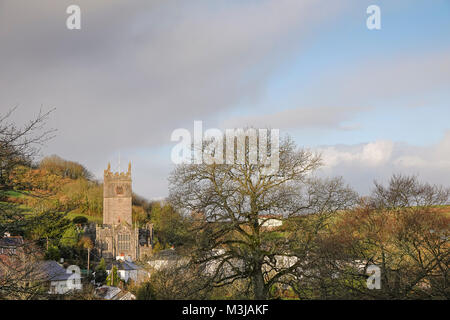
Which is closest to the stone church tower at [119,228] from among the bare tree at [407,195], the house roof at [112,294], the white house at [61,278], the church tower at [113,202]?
the church tower at [113,202]

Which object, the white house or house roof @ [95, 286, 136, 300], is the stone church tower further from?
house roof @ [95, 286, 136, 300]

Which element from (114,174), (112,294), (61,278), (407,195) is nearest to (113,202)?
(114,174)

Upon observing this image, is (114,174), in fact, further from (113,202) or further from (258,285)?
(258,285)

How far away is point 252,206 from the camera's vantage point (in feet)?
42.7

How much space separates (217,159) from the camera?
523 inches

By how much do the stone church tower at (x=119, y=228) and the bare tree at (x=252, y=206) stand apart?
152 ft

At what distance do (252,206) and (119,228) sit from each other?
5185cm

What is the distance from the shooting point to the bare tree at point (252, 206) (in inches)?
506

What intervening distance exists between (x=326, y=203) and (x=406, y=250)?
529 centimetres

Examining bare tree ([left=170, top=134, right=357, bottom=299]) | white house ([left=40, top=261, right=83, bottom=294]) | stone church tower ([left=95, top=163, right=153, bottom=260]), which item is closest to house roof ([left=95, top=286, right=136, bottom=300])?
white house ([left=40, top=261, right=83, bottom=294])

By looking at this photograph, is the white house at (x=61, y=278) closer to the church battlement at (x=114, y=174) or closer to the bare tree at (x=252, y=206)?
the bare tree at (x=252, y=206)
